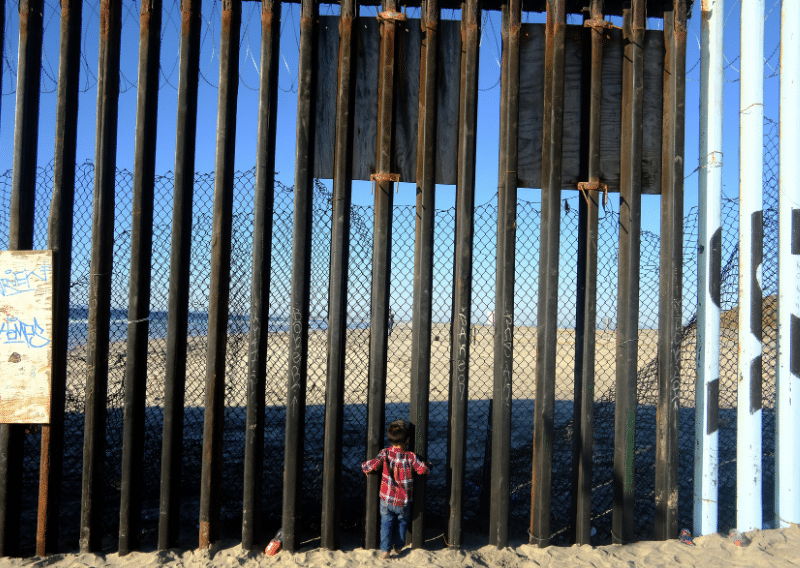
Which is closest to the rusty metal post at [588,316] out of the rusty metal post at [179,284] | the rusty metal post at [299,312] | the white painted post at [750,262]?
the white painted post at [750,262]

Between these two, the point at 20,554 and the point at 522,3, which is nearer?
the point at 20,554

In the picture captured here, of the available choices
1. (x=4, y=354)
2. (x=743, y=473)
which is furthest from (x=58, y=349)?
(x=743, y=473)

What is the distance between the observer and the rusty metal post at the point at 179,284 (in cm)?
349

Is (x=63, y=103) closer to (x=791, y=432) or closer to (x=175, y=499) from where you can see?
(x=175, y=499)

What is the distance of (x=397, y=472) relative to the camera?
11.4 ft

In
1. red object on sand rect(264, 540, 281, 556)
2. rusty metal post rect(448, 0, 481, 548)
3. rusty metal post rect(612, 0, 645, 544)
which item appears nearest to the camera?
red object on sand rect(264, 540, 281, 556)

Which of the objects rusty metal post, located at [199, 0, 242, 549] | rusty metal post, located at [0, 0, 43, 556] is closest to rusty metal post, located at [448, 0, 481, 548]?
rusty metal post, located at [199, 0, 242, 549]

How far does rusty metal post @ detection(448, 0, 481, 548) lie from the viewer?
3.57 metres

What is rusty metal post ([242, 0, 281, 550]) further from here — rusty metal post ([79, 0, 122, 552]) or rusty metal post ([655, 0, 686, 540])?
rusty metal post ([655, 0, 686, 540])

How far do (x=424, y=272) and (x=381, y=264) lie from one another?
1.05ft

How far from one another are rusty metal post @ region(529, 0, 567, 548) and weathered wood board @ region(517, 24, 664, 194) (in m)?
0.11

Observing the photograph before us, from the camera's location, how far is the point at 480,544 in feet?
12.4

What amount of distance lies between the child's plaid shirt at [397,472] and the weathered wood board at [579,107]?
7.17ft

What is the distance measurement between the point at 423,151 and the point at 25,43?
302 centimetres
